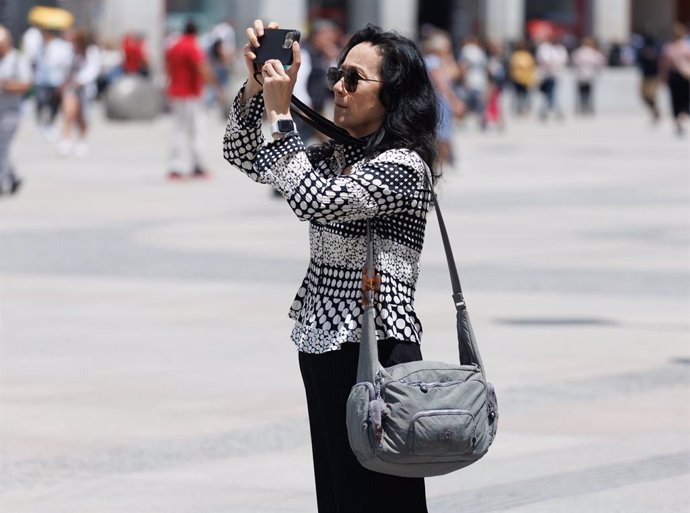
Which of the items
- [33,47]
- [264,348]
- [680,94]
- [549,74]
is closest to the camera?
[264,348]

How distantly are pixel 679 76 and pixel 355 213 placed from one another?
26.9 m

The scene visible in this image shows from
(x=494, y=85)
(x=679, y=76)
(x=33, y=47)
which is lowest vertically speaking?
(x=494, y=85)

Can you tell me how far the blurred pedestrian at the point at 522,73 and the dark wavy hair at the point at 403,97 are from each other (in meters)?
36.3

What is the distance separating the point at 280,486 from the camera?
6387mm

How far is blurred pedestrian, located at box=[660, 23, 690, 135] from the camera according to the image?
98.7ft

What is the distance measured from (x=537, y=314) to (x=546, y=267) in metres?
2.14

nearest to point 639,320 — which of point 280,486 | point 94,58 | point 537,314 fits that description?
point 537,314

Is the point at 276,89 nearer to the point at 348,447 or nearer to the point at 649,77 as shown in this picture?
→ the point at 348,447

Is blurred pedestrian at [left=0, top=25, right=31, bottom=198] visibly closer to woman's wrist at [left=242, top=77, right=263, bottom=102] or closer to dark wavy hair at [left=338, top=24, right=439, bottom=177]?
woman's wrist at [left=242, top=77, right=263, bottom=102]

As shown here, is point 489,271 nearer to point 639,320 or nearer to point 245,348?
point 639,320

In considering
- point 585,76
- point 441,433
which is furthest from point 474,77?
point 441,433

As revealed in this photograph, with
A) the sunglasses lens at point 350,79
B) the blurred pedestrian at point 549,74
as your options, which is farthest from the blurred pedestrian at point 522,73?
the sunglasses lens at point 350,79

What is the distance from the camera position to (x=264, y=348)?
30.5 ft

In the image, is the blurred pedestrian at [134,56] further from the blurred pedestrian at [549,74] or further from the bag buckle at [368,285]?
the bag buckle at [368,285]
